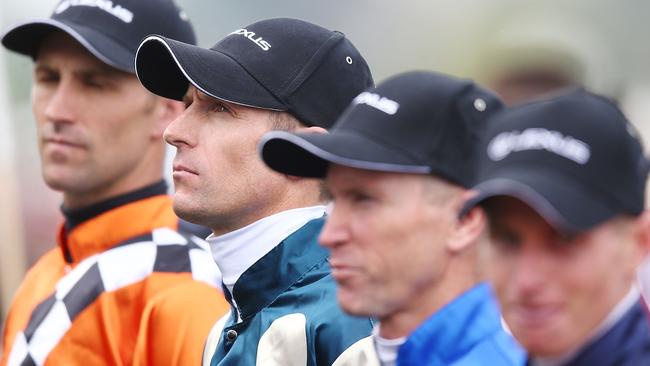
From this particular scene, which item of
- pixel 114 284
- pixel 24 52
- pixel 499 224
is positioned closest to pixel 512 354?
pixel 499 224

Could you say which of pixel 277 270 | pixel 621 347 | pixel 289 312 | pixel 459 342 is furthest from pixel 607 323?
pixel 277 270

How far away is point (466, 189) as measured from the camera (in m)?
2.92

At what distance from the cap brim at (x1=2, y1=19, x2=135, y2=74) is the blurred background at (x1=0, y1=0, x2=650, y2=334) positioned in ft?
10.4

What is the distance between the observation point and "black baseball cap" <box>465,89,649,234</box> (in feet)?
7.63

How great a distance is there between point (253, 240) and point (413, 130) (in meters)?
0.94

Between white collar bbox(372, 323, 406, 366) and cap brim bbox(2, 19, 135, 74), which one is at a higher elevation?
white collar bbox(372, 323, 406, 366)

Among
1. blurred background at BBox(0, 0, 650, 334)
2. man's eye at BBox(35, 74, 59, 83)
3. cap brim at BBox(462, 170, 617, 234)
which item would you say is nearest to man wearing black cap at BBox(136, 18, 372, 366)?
man's eye at BBox(35, 74, 59, 83)

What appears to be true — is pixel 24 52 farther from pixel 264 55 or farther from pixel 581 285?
pixel 581 285

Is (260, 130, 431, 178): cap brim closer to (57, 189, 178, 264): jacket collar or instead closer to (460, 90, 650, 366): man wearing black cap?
(460, 90, 650, 366): man wearing black cap

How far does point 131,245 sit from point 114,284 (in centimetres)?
21

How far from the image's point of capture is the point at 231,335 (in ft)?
12.2

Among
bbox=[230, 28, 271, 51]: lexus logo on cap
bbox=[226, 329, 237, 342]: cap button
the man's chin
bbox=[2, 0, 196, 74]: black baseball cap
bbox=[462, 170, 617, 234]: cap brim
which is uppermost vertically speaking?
bbox=[462, 170, 617, 234]: cap brim

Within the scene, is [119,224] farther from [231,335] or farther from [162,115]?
[231,335]

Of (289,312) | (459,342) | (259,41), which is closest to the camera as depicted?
(459,342)
